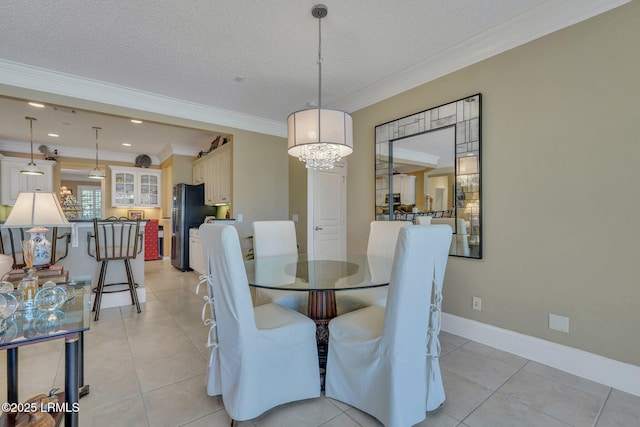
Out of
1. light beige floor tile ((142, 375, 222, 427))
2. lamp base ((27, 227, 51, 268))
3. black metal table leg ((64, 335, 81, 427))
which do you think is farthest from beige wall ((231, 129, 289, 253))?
black metal table leg ((64, 335, 81, 427))

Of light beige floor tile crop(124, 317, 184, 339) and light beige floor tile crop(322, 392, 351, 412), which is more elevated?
light beige floor tile crop(322, 392, 351, 412)

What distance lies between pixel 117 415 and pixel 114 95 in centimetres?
331

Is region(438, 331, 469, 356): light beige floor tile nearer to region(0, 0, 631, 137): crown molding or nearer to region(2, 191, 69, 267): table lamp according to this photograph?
region(0, 0, 631, 137): crown molding

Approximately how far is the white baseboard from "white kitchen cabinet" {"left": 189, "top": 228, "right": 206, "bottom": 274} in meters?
4.08

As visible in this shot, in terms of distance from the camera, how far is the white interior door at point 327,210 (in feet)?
12.6

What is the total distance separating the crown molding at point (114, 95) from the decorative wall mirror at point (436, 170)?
2.23 meters

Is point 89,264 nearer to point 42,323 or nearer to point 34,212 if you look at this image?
point 34,212

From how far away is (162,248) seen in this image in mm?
7082

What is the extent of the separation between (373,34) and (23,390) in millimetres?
3560

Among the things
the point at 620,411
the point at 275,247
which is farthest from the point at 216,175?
the point at 620,411

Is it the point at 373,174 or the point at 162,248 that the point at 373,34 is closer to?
the point at 373,174

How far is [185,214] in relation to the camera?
18.0 feet

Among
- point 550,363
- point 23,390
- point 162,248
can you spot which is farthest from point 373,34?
point 162,248

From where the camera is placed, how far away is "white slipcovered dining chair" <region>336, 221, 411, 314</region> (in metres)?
2.11
